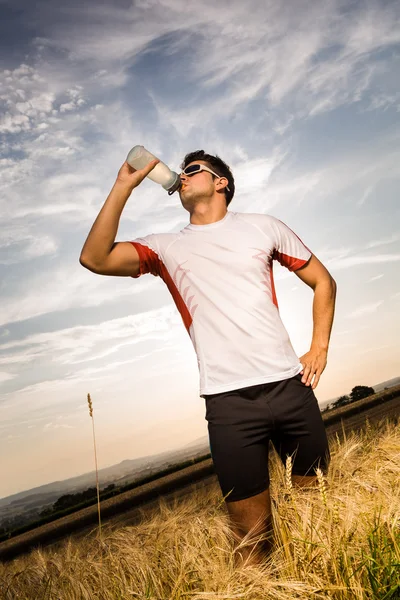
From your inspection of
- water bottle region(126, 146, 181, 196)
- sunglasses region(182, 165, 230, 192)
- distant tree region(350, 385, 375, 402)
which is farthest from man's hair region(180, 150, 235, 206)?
distant tree region(350, 385, 375, 402)

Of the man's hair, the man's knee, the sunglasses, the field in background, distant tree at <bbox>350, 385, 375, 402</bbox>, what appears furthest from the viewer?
distant tree at <bbox>350, 385, 375, 402</bbox>

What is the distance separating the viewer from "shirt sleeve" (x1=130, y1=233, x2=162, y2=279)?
288 centimetres

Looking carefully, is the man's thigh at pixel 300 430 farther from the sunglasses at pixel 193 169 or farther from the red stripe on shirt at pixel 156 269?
the sunglasses at pixel 193 169

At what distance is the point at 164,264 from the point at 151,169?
56 cm

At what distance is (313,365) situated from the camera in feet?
9.05

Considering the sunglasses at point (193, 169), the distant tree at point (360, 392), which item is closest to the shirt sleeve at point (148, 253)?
the sunglasses at point (193, 169)

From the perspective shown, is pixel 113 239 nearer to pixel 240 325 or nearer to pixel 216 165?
pixel 240 325

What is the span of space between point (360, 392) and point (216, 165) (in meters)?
8.51

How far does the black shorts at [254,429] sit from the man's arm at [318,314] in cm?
16

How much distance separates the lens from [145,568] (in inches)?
99.3

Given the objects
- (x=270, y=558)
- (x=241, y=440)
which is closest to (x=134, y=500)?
(x=270, y=558)

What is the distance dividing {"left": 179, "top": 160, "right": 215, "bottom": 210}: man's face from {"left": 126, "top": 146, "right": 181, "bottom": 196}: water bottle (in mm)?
58

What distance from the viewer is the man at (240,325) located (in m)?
2.42

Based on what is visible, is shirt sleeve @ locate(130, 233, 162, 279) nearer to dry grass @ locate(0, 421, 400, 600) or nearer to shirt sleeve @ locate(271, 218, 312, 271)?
shirt sleeve @ locate(271, 218, 312, 271)
